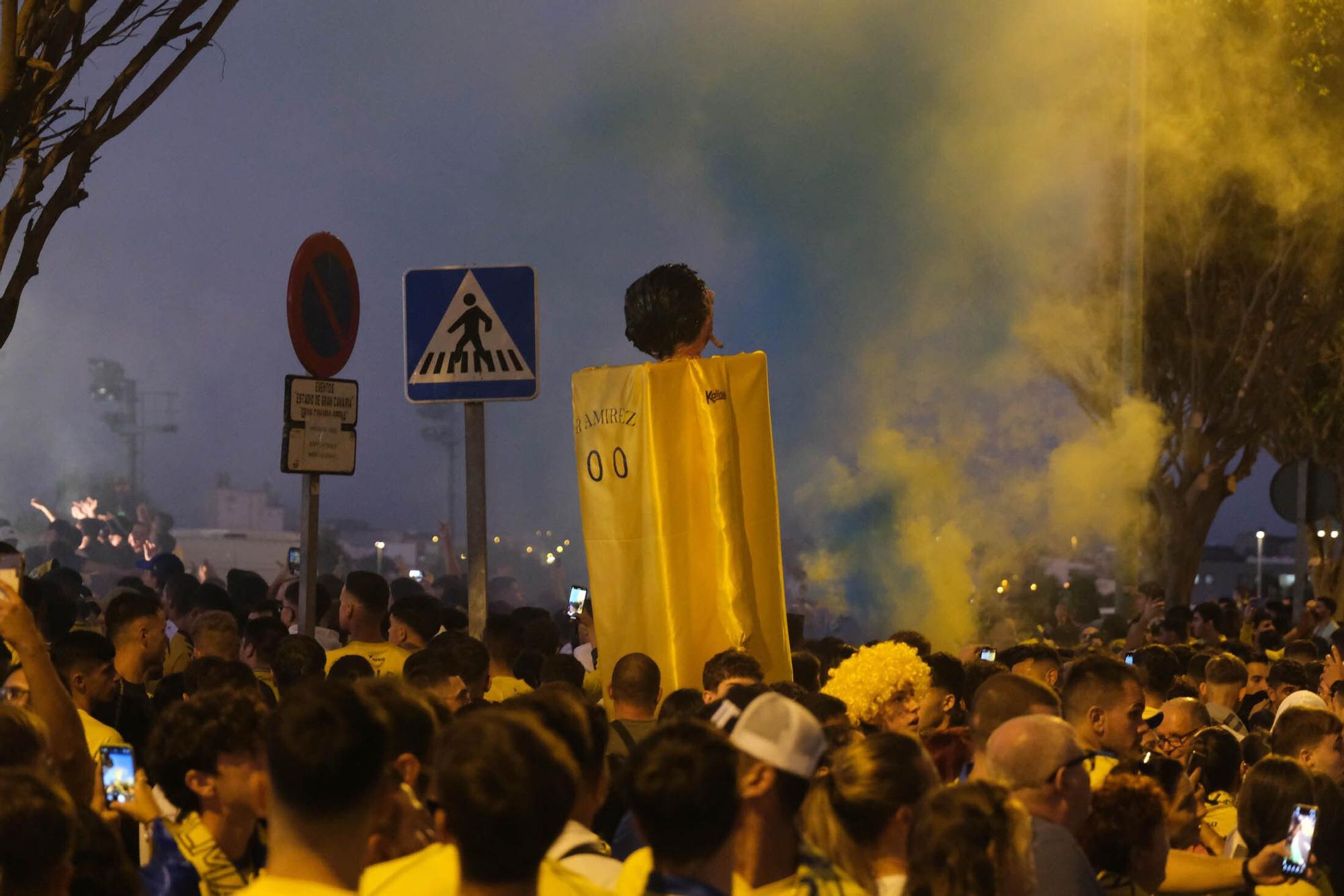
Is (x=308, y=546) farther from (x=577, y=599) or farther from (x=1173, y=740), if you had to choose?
(x=577, y=599)

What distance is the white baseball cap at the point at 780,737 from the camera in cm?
366

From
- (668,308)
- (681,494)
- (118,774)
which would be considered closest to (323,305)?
(668,308)

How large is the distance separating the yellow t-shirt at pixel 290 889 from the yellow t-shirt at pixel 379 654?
4.66 meters

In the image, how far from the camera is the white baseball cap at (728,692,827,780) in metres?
3.66

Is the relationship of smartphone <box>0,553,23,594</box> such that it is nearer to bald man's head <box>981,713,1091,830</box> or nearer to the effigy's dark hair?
the effigy's dark hair

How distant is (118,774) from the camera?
14.4 feet

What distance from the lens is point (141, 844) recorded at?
183 inches

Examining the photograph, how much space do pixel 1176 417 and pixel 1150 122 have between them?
14.3ft

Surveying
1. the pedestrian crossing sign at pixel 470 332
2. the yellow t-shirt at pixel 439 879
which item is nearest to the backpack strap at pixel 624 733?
the pedestrian crossing sign at pixel 470 332

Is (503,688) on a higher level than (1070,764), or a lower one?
lower

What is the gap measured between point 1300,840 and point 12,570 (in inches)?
167

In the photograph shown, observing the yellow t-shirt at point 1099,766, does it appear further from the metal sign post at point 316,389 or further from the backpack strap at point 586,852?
the metal sign post at point 316,389

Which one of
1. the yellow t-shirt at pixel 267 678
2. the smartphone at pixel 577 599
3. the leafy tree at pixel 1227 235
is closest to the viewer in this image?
the yellow t-shirt at pixel 267 678

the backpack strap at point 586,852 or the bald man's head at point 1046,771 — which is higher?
the bald man's head at point 1046,771
